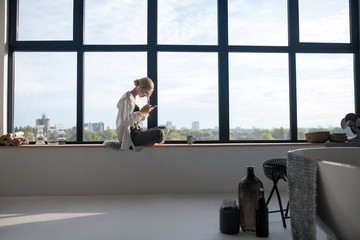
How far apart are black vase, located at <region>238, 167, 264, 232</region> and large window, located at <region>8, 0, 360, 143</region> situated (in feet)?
6.67

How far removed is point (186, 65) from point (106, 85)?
1.16m

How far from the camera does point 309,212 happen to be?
1.77 m

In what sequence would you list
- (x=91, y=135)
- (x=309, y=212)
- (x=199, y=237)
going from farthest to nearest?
(x=91, y=135)
(x=199, y=237)
(x=309, y=212)

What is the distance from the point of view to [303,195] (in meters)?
1.84

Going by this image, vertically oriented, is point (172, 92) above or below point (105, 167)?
above

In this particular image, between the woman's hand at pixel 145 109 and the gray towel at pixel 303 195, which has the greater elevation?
the woman's hand at pixel 145 109

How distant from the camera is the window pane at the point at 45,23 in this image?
175 inches

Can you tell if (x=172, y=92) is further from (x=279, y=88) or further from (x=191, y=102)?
(x=279, y=88)

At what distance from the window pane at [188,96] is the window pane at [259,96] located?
270 millimetres

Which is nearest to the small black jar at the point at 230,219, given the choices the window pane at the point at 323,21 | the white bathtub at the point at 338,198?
the white bathtub at the point at 338,198

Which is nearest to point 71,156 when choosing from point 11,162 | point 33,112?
point 11,162

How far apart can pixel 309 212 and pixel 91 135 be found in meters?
3.27

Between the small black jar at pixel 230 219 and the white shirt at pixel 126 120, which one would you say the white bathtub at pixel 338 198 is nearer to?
the small black jar at pixel 230 219

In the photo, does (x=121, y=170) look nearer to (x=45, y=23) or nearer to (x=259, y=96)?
(x=259, y=96)
